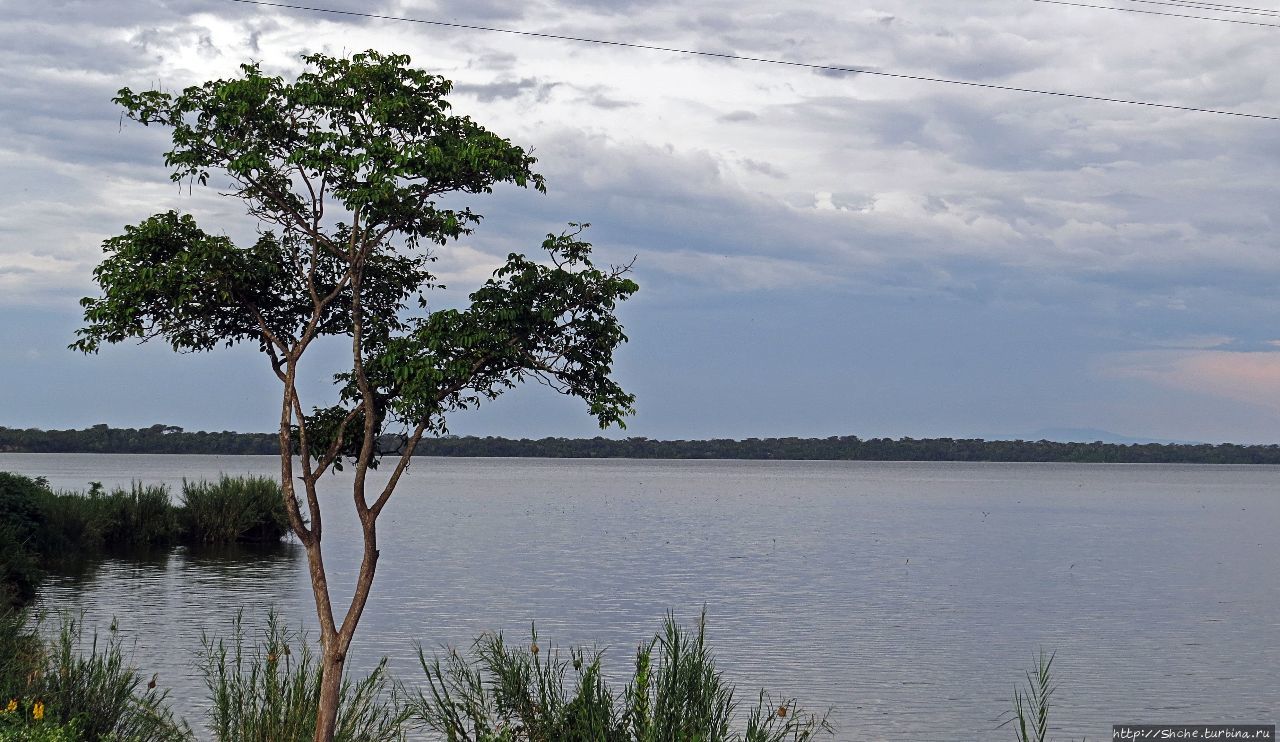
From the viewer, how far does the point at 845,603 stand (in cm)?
3847

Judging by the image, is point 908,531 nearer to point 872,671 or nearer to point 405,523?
point 405,523

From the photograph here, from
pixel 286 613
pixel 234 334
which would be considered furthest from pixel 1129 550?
pixel 234 334

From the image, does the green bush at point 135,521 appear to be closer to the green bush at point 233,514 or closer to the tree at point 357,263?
the green bush at point 233,514

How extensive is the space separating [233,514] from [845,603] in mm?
25179

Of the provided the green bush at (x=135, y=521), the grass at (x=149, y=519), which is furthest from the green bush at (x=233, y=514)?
the green bush at (x=135, y=521)

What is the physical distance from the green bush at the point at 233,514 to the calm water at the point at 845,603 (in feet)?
5.31

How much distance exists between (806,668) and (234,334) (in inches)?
662

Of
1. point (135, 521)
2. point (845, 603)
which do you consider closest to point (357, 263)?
point (845, 603)

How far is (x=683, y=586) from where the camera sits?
4231cm

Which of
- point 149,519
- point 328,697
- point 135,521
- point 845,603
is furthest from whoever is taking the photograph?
point 149,519

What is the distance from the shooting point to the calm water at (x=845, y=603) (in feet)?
80.1

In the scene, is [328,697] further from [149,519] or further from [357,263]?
[149,519]

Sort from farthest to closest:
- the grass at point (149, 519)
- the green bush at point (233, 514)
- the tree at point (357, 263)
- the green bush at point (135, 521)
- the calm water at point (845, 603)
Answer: the green bush at point (233, 514)
the green bush at point (135, 521)
the grass at point (149, 519)
the calm water at point (845, 603)
the tree at point (357, 263)

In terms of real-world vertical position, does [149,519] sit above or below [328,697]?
below
